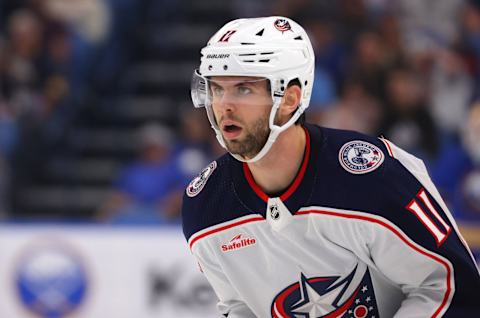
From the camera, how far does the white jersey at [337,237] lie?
2814mm

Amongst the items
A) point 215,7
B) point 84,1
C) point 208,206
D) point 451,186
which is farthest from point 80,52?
point 208,206

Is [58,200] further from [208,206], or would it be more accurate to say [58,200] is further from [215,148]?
[208,206]

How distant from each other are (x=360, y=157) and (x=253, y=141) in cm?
31

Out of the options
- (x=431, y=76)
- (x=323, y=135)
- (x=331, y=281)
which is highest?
(x=323, y=135)

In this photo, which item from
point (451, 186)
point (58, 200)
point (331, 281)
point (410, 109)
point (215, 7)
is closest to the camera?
point (331, 281)

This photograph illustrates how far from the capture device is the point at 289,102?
115 inches

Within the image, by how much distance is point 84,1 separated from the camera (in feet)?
26.2

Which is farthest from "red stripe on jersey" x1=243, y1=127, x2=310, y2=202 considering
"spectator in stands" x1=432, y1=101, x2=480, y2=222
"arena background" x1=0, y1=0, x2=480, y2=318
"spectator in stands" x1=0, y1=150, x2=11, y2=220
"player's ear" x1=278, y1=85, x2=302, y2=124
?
"spectator in stands" x1=0, y1=150, x2=11, y2=220

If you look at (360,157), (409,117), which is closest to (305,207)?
(360,157)

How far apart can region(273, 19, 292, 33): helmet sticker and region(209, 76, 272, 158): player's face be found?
17 centimetres

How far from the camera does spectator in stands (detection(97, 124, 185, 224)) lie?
6.64 meters

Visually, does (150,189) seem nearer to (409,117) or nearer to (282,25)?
(409,117)

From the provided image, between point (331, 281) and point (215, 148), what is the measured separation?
148 inches

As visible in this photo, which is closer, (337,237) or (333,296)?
(337,237)
